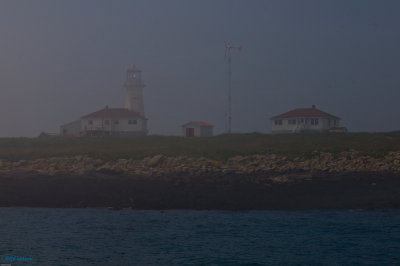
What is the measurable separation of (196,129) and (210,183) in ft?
88.2

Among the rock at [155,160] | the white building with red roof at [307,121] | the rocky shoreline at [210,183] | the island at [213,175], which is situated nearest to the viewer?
the rocky shoreline at [210,183]

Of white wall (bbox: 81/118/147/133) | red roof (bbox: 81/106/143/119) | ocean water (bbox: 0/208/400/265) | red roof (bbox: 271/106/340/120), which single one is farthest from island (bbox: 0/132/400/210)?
red roof (bbox: 81/106/143/119)

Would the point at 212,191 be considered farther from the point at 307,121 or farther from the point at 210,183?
the point at 307,121

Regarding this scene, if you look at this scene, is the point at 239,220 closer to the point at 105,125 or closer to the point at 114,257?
the point at 114,257

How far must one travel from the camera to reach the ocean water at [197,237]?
17.8 metres

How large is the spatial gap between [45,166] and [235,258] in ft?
71.2

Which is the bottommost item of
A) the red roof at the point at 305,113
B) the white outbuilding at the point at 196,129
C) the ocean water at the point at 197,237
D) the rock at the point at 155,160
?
the ocean water at the point at 197,237

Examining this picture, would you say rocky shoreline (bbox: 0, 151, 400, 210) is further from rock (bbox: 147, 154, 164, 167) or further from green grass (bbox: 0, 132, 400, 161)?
green grass (bbox: 0, 132, 400, 161)

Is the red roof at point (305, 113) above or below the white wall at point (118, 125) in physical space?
above

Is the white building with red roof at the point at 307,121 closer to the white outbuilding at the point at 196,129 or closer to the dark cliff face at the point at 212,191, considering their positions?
the white outbuilding at the point at 196,129

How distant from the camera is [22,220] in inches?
928

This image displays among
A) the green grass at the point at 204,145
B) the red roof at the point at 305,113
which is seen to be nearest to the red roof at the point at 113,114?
the green grass at the point at 204,145

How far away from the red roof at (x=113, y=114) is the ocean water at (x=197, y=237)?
32.9m

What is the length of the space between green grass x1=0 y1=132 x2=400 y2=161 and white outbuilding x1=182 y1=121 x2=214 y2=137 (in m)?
8.24
